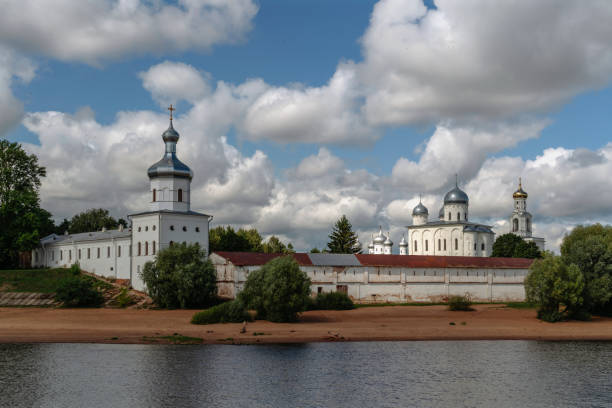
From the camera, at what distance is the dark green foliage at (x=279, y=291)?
42.4 metres

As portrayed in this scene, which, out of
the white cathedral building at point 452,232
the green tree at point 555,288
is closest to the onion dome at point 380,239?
the white cathedral building at point 452,232

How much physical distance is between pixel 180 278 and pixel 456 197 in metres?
54.2

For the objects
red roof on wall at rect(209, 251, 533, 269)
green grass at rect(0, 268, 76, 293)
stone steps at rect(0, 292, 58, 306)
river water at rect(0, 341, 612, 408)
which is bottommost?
river water at rect(0, 341, 612, 408)

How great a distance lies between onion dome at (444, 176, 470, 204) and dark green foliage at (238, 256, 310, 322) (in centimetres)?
5362

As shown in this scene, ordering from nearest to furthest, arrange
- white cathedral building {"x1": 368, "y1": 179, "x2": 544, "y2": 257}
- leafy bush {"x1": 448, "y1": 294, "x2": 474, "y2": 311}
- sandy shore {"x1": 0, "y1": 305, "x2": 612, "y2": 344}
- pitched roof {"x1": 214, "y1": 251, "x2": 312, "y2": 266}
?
sandy shore {"x1": 0, "y1": 305, "x2": 612, "y2": 344} → pitched roof {"x1": 214, "y1": 251, "x2": 312, "y2": 266} → leafy bush {"x1": 448, "y1": 294, "x2": 474, "y2": 311} → white cathedral building {"x1": 368, "y1": 179, "x2": 544, "y2": 257}

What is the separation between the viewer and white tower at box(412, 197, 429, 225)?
9818 centimetres

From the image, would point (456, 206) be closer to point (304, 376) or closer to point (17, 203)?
point (17, 203)

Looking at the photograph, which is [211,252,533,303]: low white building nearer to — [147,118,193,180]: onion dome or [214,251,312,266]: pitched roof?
[214,251,312,266]: pitched roof

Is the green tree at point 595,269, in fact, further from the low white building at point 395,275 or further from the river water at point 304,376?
the river water at point 304,376

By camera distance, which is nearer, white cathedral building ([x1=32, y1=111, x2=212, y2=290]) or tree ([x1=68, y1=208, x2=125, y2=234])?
white cathedral building ([x1=32, y1=111, x2=212, y2=290])

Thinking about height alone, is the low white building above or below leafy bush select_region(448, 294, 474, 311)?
above

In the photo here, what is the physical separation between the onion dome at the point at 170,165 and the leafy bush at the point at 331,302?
51.8ft

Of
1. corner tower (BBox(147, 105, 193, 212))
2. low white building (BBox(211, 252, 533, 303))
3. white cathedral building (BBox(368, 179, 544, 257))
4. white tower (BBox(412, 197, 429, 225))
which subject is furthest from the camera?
white tower (BBox(412, 197, 429, 225))

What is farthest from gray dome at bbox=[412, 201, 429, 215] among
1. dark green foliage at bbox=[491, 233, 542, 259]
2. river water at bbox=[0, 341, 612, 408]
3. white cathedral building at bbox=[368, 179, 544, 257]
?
river water at bbox=[0, 341, 612, 408]
